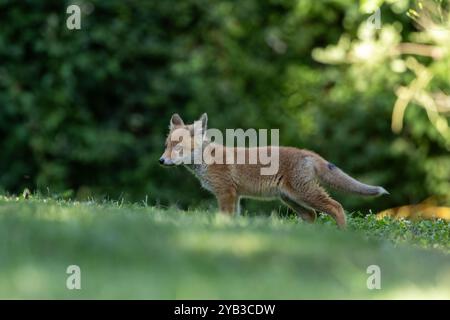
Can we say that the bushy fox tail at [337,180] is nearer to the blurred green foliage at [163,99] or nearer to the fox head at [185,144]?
the fox head at [185,144]

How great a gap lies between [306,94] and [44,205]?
1354 cm

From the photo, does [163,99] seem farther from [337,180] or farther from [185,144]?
[337,180]

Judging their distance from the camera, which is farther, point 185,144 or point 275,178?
point 185,144

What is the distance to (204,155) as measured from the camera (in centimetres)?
1094

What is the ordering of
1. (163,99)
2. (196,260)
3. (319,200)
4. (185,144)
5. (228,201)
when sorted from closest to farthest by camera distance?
(196,260), (319,200), (228,201), (185,144), (163,99)

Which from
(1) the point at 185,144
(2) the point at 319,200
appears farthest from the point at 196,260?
(1) the point at 185,144

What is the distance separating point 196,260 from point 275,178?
3998mm

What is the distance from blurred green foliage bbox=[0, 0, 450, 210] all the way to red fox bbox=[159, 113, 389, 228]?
821cm

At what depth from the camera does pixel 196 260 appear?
254 inches

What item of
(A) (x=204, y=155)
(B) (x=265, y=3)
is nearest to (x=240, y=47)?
(B) (x=265, y=3)

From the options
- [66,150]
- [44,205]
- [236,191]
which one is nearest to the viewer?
[44,205]

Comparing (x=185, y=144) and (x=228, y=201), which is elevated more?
(x=185, y=144)

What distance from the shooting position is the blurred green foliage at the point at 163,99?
775 inches
